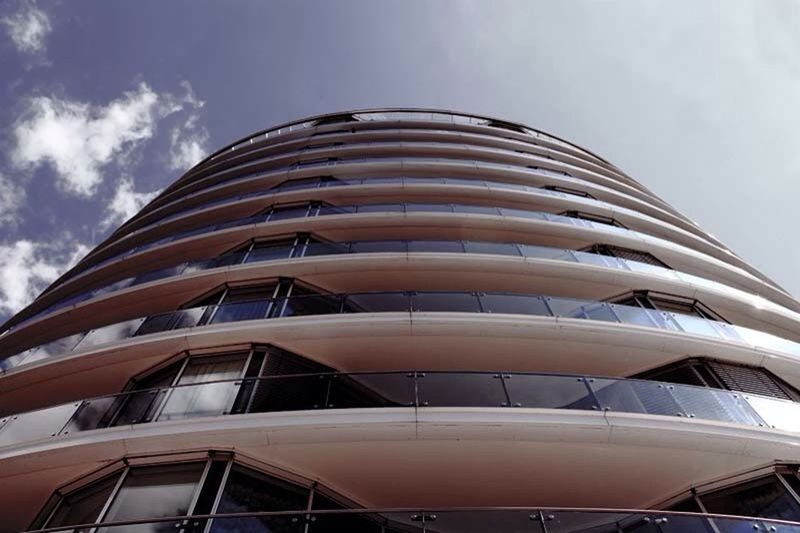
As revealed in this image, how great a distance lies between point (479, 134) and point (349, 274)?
1616 centimetres

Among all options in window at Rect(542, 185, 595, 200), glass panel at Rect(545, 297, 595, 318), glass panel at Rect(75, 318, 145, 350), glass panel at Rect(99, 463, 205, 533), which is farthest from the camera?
window at Rect(542, 185, 595, 200)

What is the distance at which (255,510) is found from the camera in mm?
6219

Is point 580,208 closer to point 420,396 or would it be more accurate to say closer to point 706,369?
point 706,369

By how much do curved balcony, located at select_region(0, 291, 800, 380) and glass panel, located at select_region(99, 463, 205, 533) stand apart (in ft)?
11.3

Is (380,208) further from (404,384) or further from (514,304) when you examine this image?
(404,384)

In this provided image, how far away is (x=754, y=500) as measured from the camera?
287 inches

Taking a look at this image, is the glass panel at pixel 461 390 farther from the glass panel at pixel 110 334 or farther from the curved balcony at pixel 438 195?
the curved balcony at pixel 438 195

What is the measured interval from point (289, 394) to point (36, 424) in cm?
412

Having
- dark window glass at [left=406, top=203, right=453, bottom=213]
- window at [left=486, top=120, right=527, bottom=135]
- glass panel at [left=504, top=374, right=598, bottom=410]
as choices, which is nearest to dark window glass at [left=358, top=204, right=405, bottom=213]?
dark window glass at [left=406, top=203, right=453, bottom=213]

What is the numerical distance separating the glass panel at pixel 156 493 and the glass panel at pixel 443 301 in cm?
505

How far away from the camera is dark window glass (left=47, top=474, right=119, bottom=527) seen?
6867 millimetres

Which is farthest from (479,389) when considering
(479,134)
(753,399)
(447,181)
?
(479,134)

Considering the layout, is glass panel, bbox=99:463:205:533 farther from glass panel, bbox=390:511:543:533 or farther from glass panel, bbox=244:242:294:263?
glass panel, bbox=244:242:294:263

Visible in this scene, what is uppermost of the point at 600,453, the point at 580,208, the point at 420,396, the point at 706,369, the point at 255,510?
the point at 580,208
